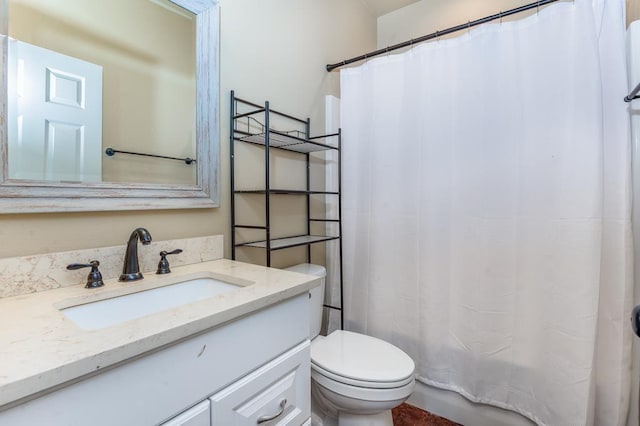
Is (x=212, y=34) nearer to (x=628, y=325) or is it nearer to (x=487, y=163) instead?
(x=487, y=163)

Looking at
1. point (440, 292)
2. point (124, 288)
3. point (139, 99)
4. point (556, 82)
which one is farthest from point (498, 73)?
point (124, 288)

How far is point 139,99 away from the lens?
3.51ft

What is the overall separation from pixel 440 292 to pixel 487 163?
2.17 ft

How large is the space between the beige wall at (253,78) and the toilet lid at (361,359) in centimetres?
61

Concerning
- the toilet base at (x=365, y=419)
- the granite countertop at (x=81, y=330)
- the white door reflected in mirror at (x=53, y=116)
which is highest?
the white door reflected in mirror at (x=53, y=116)

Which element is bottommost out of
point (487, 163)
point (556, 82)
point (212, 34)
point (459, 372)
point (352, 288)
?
point (459, 372)

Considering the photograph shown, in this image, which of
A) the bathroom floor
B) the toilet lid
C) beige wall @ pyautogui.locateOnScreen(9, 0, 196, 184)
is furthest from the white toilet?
beige wall @ pyautogui.locateOnScreen(9, 0, 196, 184)

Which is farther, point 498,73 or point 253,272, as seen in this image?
point 498,73

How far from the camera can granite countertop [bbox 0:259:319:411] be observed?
451 millimetres

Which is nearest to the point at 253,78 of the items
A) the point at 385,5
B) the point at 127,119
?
the point at 127,119

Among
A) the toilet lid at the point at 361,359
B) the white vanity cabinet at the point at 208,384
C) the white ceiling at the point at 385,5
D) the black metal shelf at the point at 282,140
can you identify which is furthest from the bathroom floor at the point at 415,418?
the white ceiling at the point at 385,5

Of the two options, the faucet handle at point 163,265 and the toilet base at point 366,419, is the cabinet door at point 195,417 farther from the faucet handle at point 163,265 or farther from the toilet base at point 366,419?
the toilet base at point 366,419

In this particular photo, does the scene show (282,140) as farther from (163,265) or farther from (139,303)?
(139,303)

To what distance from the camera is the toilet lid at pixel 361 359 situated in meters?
1.16
